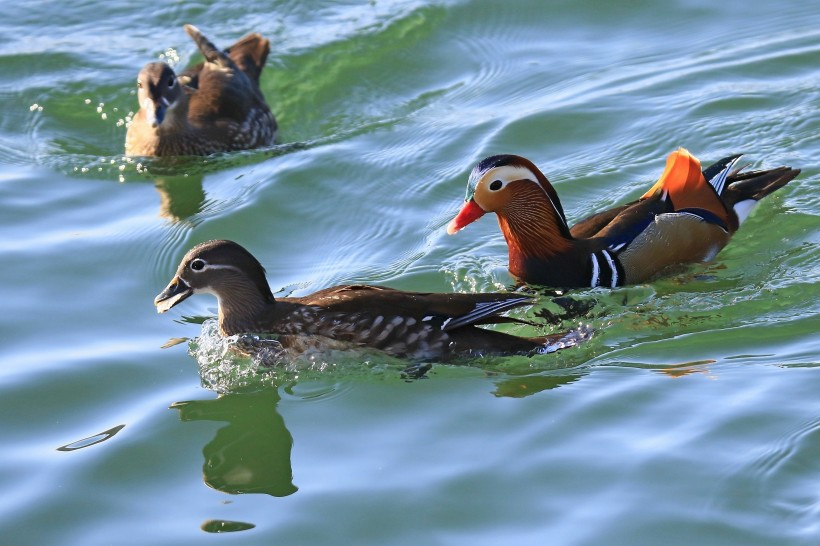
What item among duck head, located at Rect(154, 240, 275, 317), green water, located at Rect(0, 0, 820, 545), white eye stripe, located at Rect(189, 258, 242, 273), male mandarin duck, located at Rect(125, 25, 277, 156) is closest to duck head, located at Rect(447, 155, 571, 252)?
green water, located at Rect(0, 0, 820, 545)

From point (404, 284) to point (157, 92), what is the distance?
389 centimetres

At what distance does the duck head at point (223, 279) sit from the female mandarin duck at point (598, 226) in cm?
158

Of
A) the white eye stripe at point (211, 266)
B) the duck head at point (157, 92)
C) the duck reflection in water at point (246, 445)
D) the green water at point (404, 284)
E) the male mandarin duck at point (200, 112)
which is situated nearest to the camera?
the green water at point (404, 284)

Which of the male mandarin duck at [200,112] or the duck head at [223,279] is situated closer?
the duck head at [223,279]

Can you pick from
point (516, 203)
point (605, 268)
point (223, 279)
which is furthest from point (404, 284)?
point (223, 279)

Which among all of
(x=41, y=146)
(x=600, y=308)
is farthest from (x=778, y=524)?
(x=41, y=146)

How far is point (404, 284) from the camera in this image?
9.45 m

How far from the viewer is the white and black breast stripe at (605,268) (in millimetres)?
9055

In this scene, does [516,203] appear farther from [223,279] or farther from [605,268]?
[223,279]

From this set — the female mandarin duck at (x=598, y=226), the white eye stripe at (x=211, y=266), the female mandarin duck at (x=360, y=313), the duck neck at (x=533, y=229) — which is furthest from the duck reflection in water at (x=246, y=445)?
the duck neck at (x=533, y=229)

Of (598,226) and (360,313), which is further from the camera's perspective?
(598,226)

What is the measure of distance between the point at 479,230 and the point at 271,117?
124 inches

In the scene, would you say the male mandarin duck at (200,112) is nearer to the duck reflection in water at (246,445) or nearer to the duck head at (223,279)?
the duck head at (223,279)

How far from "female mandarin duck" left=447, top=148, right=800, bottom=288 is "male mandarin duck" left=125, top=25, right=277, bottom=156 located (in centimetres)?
372
